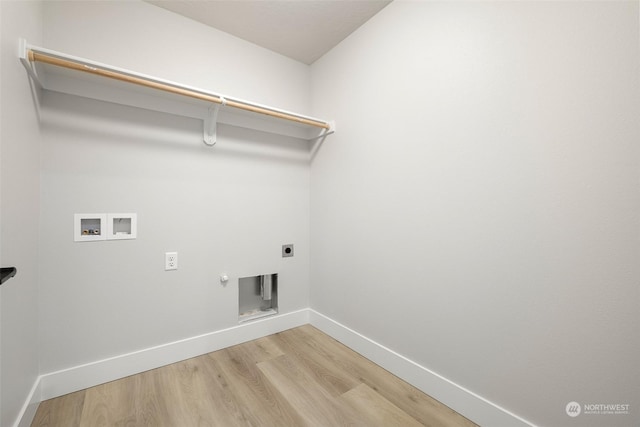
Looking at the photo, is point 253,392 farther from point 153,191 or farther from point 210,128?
point 210,128

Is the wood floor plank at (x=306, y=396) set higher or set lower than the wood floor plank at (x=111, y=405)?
lower

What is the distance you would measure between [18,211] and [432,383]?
2.16 m

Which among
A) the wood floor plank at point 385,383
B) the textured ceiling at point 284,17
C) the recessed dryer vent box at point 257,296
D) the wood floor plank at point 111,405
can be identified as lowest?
the wood floor plank at point 385,383

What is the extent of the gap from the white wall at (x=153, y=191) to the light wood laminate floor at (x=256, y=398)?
232 millimetres

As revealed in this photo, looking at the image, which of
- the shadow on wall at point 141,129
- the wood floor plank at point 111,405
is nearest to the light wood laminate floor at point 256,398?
the wood floor plank at point 111,405

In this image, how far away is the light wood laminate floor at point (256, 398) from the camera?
50.0 inches

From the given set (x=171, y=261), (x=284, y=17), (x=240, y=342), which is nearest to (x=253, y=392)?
(x=240, y=342)

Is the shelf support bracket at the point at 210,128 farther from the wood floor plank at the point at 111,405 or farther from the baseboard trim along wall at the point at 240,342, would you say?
the wood floor plank at the point at 111,405

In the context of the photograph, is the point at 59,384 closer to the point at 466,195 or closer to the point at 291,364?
the point at 291,364

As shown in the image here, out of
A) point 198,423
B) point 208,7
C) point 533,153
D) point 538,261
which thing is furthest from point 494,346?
point 208,7

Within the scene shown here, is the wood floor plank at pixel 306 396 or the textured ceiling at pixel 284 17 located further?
the textured ceiling at pixel 284 17

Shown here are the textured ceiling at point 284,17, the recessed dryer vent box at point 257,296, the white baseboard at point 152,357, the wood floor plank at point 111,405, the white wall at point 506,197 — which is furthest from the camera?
the recessed dryer vent box at point 257,296

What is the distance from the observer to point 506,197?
45.3 inches

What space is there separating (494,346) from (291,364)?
120 cm
